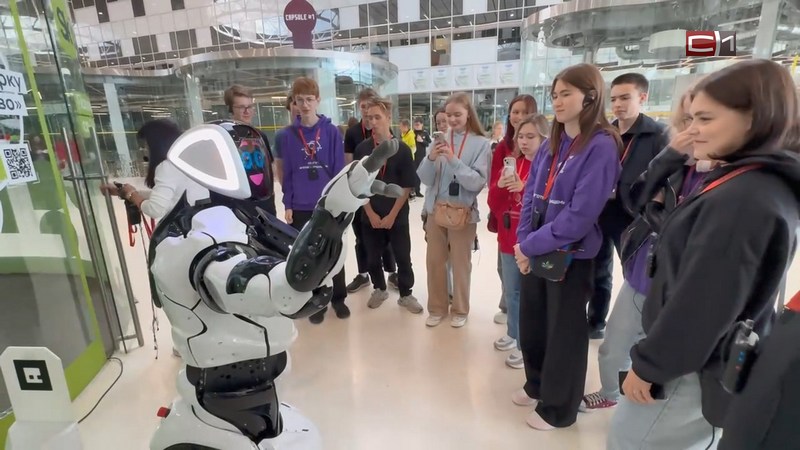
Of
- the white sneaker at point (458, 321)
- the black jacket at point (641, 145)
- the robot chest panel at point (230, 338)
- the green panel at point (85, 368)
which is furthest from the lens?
the white sneaker at point (458, 321)

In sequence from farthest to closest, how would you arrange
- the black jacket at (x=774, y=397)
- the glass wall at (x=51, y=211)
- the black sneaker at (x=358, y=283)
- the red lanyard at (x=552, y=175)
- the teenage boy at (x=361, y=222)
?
the black sneaker at (x=358, y=283) → the teenage boy at (x=361, y=222) → the glass wall at (x=51, y=211) → the red lanyard at (x=552, y=175) → the black jacket at (x=774, y=397)

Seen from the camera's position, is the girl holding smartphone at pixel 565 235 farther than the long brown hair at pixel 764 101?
Yes

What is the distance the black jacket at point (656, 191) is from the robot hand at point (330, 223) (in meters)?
1.03

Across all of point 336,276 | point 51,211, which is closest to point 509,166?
point 336,276

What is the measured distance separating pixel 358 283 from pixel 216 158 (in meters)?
2.51

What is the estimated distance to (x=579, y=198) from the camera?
1.51m

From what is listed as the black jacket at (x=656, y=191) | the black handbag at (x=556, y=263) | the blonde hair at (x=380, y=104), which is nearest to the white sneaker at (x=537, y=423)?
the black handbag at (x=556, y=263)

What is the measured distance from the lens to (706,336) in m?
0.86

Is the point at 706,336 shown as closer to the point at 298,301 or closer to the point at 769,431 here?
the point at 769,431

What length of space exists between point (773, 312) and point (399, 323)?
215 cm

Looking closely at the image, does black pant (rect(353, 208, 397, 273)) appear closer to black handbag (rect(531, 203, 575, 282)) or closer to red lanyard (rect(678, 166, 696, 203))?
black handbag (rect(531, 203, 575, 282))

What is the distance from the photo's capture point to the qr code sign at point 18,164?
5.53 ft

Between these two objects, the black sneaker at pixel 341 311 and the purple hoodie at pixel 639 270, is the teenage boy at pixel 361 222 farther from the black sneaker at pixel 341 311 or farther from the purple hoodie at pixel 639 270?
the purple hoodie at pixel 639 270

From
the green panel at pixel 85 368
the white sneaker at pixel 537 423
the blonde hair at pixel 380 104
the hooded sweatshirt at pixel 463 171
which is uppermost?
the blonde hair at pixel 380 104
